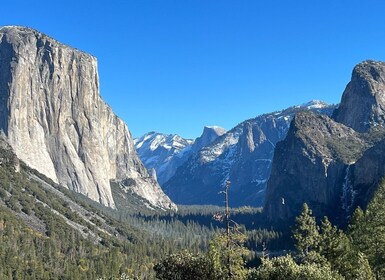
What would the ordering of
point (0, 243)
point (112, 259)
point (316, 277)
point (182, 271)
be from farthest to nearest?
point (112, 259) < point (0, 243) < point (182, 271) < point (316, 277)

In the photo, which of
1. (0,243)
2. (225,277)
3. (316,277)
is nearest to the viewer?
(225,277)

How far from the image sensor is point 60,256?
7333 inches

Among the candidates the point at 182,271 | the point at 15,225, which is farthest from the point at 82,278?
the point at 182,271

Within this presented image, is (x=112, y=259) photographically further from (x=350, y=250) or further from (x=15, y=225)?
(x=350, y=250)

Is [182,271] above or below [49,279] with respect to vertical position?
above

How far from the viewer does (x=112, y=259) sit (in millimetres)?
182500

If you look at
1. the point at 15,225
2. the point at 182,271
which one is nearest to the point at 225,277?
the point at 182,271

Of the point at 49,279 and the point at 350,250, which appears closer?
the point at 350,250

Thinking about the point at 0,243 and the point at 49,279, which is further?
the point at 0,243

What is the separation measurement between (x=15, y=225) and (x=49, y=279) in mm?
56985

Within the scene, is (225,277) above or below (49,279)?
above

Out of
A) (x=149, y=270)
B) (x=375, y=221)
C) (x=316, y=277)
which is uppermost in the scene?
(x=375, y=221)

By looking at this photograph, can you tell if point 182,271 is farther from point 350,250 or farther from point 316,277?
point 350,250

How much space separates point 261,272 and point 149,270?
140m
